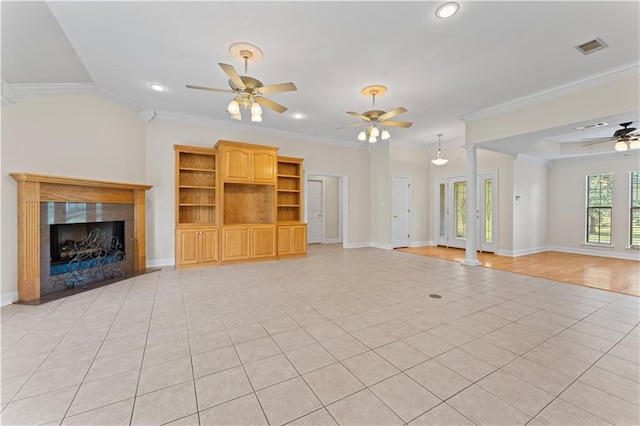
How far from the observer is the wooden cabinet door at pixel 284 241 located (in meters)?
6.08

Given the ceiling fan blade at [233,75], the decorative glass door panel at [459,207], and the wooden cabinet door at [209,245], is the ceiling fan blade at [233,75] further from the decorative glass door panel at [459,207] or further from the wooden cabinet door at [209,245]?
the decorative glass door panel at [459,207]

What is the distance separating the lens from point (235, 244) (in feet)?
17.9

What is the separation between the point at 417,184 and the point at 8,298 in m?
8.65

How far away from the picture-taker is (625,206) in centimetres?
630

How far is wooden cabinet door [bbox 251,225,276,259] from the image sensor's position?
5.68 m

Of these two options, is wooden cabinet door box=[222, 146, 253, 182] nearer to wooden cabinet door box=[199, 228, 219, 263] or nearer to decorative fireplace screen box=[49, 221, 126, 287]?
wooden cabinet door box=[199, 228, 219, 263]

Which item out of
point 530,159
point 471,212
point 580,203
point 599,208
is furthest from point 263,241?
point 599,208

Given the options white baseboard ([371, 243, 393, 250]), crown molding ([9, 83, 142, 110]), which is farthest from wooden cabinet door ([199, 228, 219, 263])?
white baseboard ([371, 243, 393, 250])

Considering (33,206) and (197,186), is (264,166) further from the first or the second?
(33,206)

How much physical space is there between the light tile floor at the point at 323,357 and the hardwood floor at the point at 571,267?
2.44 ft

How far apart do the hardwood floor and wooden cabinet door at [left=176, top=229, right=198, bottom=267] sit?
5.27m

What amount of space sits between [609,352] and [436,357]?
4.95 feet

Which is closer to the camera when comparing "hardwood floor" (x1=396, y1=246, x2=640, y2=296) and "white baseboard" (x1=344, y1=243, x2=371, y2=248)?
"hardwood floor" (x1=396, y1=246, x2=640, y2=296)

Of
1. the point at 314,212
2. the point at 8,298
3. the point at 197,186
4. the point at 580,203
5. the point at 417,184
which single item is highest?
the point at 417,184
